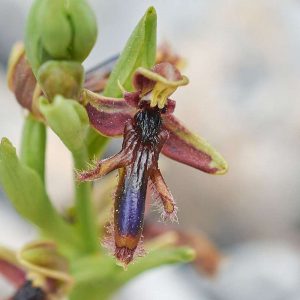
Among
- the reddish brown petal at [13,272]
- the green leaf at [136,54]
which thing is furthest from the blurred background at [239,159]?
the green leaf at [136,54]

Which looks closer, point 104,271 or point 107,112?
point 107,112

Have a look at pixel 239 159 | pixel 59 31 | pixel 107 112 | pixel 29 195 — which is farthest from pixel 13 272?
pixel 239 159

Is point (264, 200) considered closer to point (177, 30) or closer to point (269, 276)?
point (269, 276)

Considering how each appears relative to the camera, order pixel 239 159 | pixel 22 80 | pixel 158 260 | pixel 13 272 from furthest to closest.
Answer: pixel 239 159
pixel 13 272
pixel 158 260
pixel 22 80

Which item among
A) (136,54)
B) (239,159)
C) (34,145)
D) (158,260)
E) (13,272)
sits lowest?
(13,272)

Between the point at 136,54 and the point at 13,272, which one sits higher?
the point at 136,54

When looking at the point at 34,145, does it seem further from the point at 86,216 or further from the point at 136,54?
the point at 136,54

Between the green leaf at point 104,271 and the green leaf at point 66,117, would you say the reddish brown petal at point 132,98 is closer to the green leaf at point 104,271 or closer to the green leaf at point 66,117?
the green leaf at point 66,117
